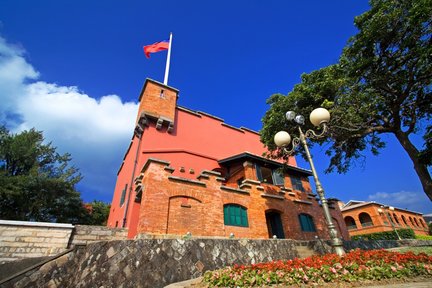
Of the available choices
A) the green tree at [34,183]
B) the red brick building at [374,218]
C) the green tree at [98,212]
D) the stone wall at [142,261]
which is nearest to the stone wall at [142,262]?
A: the stone wall at [142,261]

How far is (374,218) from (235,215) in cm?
3057

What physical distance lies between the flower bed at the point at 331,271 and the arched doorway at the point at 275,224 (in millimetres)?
9355

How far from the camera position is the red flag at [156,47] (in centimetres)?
1813

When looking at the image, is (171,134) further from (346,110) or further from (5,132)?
(5,132)

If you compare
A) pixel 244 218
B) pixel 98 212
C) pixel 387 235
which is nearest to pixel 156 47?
pixel 244 218

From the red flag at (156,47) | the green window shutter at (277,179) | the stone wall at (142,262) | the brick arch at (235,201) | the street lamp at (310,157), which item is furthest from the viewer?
the red flag at (156,47)

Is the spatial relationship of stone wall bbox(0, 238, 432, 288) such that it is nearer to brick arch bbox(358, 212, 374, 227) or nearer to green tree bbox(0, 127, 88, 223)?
green tree bbox(0, 127, 88, 223)

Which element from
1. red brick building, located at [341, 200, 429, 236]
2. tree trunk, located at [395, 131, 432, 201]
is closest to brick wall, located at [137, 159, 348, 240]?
tree trunk, located at [395, 131, 432, 201]

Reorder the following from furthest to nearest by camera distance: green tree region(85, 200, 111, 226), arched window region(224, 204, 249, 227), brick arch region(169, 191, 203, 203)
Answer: green tree region(85, 200, 111, 226) < arched window region(224, 204, 249, 227) < brick arch region(169, 191, 203, 203)

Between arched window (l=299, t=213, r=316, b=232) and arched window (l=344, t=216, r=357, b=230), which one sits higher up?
arched window (l=344, t=216, r=357, b=230)

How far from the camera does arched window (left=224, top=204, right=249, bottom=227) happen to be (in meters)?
11.0

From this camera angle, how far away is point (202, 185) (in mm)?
10969

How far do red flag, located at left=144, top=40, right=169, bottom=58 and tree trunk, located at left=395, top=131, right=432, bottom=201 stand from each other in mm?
18523

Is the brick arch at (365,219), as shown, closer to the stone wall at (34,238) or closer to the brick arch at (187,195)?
the brick arch at (187,195)
